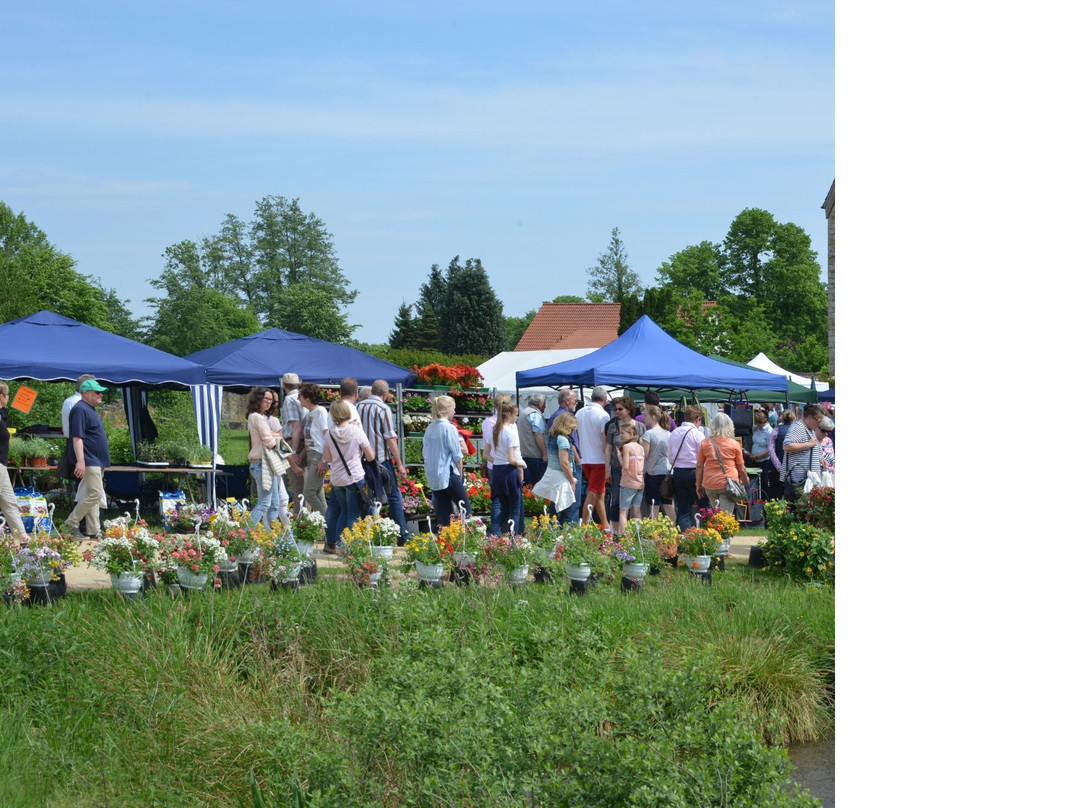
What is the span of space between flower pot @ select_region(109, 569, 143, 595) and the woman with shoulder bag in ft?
7.89

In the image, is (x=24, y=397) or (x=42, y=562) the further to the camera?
(x=24, y=397)

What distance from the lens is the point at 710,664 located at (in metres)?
4.09

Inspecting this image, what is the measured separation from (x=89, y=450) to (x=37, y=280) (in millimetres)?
45150

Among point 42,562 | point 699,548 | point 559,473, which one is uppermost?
point 559,473

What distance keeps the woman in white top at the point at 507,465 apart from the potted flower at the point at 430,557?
2295mm

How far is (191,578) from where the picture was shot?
24.2 feet

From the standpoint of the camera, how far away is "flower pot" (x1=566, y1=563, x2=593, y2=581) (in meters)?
8.00

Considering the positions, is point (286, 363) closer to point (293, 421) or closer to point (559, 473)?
point (293, 421)

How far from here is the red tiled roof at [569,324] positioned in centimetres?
7319

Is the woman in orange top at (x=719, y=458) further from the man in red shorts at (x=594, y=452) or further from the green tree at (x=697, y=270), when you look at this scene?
the green tree at (x=697, y=270)

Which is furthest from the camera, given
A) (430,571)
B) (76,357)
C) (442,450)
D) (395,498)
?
(76,357)

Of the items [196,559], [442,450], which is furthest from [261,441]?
[196,559]

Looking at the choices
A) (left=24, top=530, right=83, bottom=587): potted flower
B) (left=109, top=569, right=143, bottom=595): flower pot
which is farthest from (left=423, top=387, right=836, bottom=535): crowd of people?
(left=24, top=530, right=83, bottom=587): potted flower
